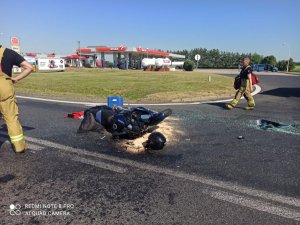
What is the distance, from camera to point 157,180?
4059 millimetres

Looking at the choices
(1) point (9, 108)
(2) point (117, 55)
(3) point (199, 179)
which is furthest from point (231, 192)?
(2) point (117, 55)

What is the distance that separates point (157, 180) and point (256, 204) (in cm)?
130

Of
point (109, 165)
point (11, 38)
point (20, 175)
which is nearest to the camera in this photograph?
point (20, 175)

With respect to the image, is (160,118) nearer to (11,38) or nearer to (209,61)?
(11,38)

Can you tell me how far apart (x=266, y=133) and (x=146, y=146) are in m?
2.99

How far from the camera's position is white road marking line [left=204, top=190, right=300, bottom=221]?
10.4ft

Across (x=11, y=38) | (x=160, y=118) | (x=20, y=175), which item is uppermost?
(x=11, y=38)

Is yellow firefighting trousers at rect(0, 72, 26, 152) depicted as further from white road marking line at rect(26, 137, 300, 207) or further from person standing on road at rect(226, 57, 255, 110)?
person standing on road at rect(226, 57, 255, 110)

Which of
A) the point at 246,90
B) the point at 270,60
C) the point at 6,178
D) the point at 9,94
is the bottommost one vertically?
the point at 6,178

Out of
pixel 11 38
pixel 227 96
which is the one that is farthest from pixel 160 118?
pixel 11 38

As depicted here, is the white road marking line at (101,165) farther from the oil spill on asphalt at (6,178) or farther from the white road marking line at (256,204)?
the white road marking line at (256,204)

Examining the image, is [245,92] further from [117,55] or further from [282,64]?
[282,64]

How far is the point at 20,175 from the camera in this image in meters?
4.18

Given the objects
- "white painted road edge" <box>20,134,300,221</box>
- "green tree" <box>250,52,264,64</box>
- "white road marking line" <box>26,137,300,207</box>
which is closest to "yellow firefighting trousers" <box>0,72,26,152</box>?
"white road marking line" <box>26,137,300,207</box>
